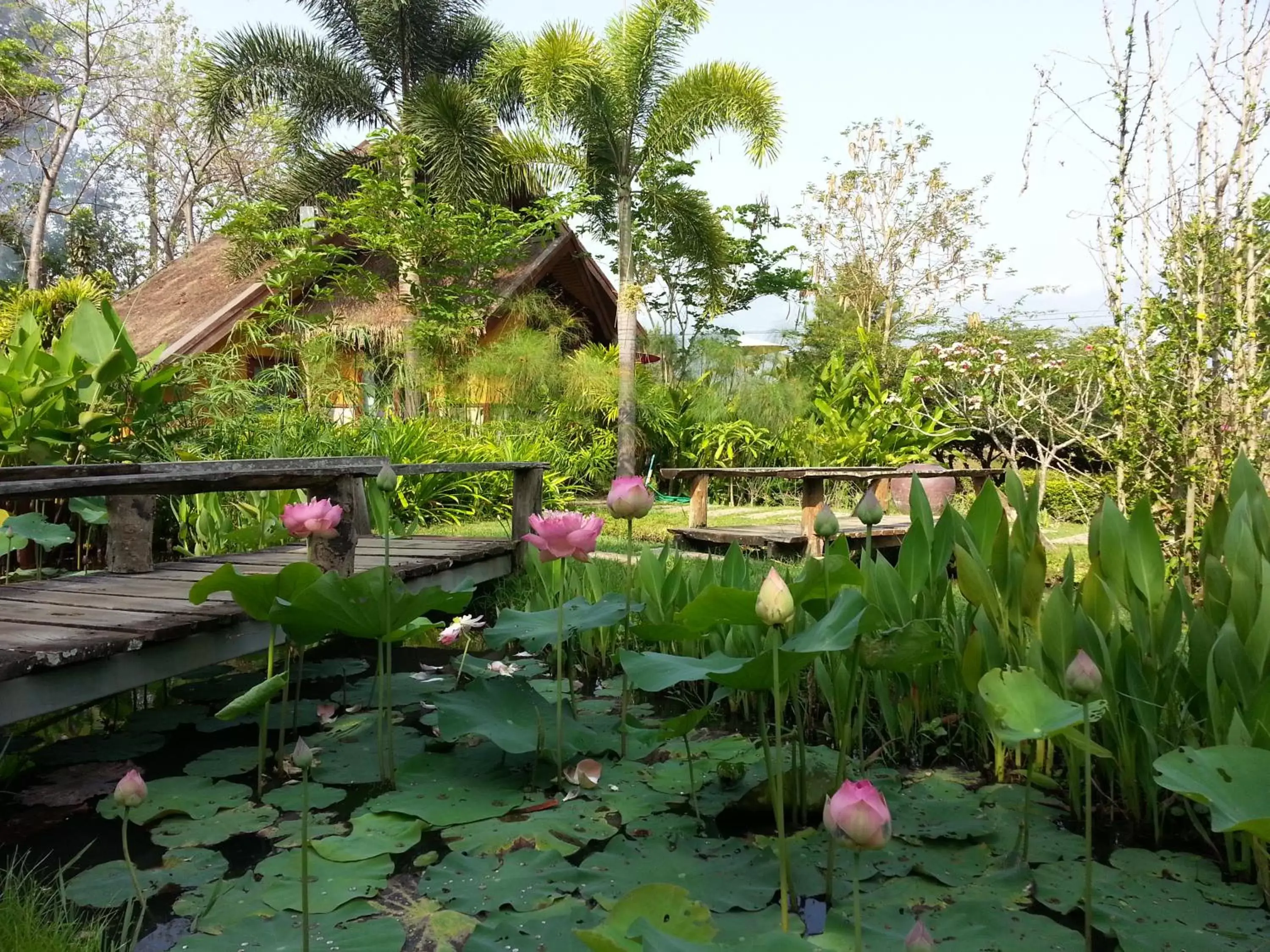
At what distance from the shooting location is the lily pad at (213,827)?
148 cm

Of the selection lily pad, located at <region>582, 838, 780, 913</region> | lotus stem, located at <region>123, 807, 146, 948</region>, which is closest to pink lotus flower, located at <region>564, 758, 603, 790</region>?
lily pad, located at <region>582, 838, 780, 913</region>

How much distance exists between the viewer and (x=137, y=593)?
8.12 feet

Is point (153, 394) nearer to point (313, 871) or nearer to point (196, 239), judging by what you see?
point (313, 871)

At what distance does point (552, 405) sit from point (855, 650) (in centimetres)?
953

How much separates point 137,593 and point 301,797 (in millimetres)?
1199

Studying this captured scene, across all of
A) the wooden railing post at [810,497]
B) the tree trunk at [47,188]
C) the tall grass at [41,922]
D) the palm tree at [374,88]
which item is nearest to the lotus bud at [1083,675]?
the tall grass at [41,922]

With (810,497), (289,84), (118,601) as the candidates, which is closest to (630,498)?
(118,601)

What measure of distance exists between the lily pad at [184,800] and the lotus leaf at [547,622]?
2.02 ft

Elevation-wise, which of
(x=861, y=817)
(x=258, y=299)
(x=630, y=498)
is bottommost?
(x=861, y=817)

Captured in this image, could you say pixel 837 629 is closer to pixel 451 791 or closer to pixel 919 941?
pixel 919 941

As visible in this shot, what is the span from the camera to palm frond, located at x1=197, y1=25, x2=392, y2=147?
1208 centimetres

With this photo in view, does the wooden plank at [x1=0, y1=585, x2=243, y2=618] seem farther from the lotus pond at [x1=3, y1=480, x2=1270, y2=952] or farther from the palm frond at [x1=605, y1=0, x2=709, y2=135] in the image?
the palm frond at [x1=605, y1=0, x2=709, y2=135]

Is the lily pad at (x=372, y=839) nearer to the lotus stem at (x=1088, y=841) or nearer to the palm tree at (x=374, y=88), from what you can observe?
the lotus stem at (x=1088, y=841)

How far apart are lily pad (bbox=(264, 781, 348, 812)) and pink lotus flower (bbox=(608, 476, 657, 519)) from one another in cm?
81
